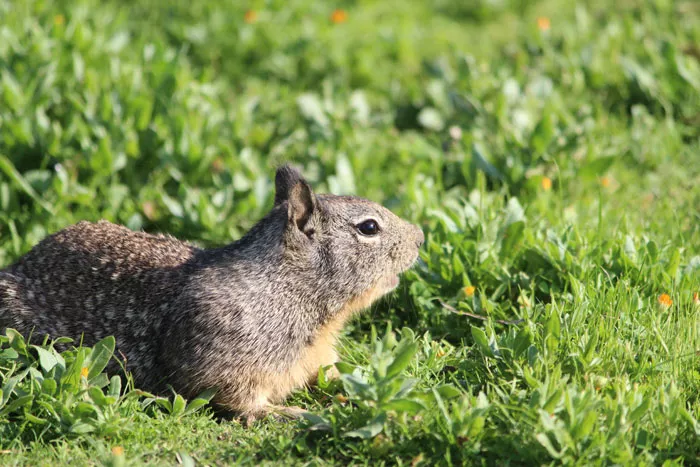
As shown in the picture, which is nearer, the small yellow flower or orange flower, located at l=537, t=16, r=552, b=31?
the small yellow flower

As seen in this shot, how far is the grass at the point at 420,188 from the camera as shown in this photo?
4227mm

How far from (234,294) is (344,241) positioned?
0.71m

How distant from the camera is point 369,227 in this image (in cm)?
514

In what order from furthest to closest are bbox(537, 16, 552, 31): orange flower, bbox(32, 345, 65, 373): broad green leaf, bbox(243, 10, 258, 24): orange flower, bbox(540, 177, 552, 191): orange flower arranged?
1. bbox(243, 10, 258, 24): orange flower
2. bbox(537, 16, 552, 31): orange flower
3. bbox(540, 177, 552, 191): orange flower
4. bbox(32, 345, 65, 373): broad green leaf

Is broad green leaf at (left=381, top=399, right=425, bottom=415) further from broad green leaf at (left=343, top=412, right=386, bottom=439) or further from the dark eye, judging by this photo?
the dark eye

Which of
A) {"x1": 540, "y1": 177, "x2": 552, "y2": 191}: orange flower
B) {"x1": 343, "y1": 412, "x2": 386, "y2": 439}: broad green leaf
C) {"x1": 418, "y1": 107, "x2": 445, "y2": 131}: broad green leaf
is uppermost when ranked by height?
{"x1": 418, "y1": 107, "x2": 445, "y2": 131}: broad green leaf

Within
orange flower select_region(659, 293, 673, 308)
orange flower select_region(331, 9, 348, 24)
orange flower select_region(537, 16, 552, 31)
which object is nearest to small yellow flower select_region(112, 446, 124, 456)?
orange flower select_region(659, 293, 673, 308)

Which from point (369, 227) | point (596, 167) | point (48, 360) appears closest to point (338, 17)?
point (596, 167)

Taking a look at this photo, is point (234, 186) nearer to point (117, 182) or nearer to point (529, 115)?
point (117, 182)

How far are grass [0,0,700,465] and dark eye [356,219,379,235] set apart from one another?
62 centimetres

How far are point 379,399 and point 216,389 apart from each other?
108 cm

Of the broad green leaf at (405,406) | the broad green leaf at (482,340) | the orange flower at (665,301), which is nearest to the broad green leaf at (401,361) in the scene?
the broad green leaf at (405,406)

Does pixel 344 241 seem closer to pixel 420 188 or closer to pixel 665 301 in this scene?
pixel 420 188

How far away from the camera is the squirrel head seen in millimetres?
4961
